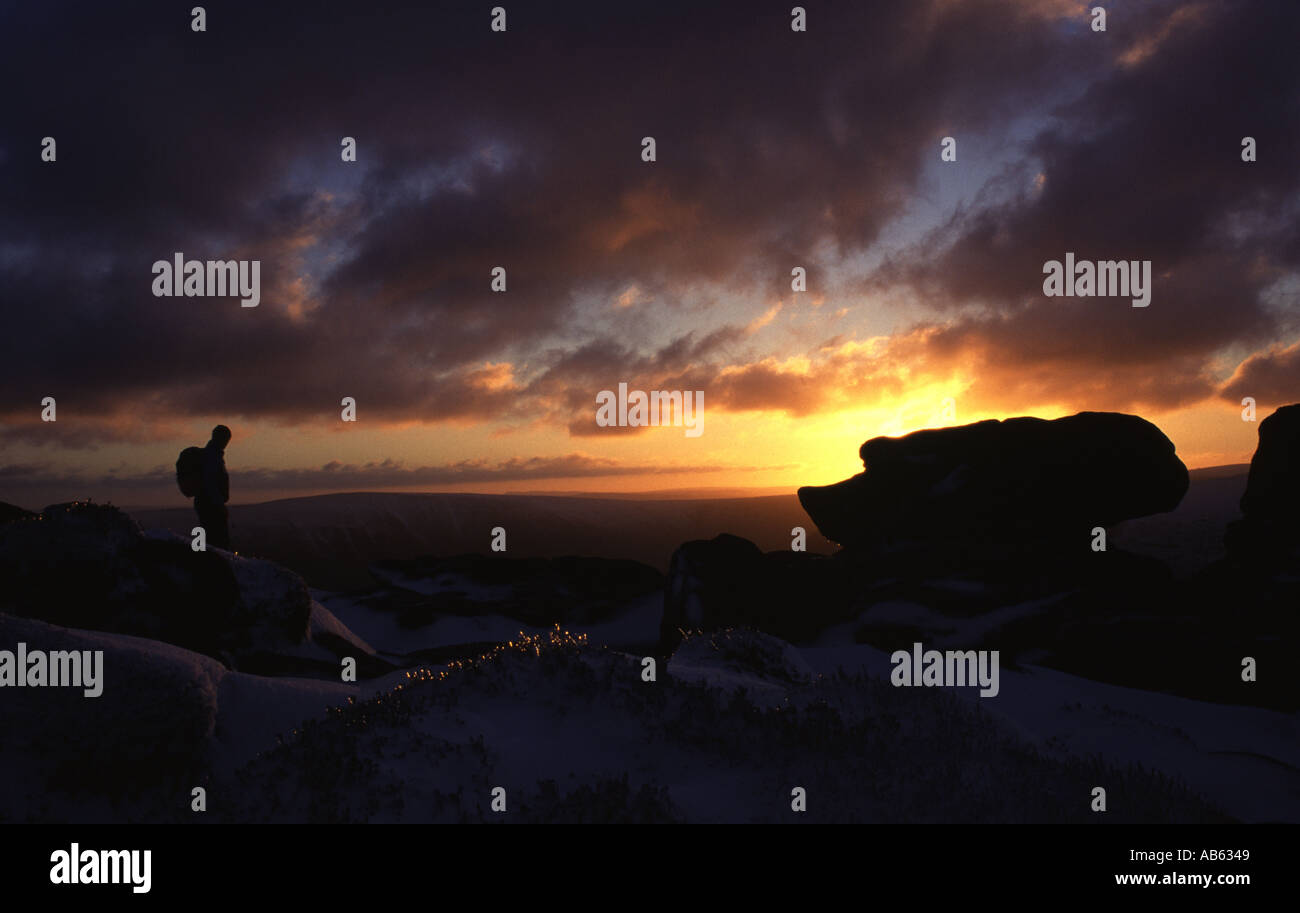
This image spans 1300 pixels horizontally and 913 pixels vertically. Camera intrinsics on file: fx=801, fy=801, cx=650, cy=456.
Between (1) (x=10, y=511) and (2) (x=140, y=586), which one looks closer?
(2) (x=140, y=586)

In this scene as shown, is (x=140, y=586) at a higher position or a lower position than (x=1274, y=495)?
lower

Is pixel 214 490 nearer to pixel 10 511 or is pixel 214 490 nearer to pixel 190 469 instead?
pixel 190 469

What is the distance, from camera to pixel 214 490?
16.7m

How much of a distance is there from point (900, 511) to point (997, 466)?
4.09 metres

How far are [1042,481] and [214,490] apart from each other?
26.9 m

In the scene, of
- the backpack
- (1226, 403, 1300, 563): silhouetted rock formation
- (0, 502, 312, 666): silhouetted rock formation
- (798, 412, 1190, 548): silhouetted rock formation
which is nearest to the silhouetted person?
the backpack

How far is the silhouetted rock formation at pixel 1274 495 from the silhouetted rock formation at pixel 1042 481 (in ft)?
15.8

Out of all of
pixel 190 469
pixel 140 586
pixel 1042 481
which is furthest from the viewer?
pixel 1042 481

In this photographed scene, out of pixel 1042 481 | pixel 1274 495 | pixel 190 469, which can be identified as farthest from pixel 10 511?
pixel 1274 495

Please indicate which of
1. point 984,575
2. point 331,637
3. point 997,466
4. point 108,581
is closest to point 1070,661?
point 984,575

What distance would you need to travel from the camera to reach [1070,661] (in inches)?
778

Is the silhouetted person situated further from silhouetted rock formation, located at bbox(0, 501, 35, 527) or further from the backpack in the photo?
silhouetted rock formation, located at bbox(0, 501, 35, 527)
